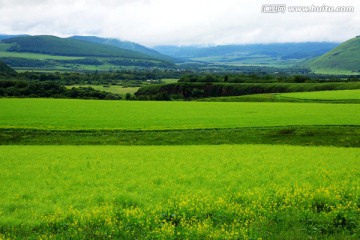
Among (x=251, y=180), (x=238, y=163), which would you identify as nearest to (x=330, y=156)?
(x=238, y=163)

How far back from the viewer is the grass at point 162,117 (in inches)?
1598

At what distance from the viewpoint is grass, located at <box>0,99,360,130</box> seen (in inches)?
1598

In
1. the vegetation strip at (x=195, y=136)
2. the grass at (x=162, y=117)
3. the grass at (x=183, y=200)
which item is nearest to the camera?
the grass at (x=183, y=200)

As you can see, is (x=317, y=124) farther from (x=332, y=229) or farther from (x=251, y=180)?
(x=332, y=229)

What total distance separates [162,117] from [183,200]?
3211cm

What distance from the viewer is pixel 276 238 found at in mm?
11250

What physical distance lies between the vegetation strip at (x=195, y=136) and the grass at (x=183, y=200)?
1381 centimetres

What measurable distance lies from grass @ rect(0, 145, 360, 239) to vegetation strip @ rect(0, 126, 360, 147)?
13.8 metres

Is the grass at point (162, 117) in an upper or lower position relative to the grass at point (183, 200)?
lower

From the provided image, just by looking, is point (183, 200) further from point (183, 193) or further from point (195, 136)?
point (195, 136)

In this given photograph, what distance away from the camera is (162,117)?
A: 45.9m

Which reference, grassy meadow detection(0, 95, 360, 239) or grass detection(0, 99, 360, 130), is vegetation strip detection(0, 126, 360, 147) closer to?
grassy meadow detection(0, 95, 360, 239)

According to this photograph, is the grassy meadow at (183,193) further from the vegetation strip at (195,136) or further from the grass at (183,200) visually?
the vegetation strip at (195,136)

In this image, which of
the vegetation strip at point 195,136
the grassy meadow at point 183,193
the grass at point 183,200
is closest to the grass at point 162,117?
the vegetation strip at point 195,136
